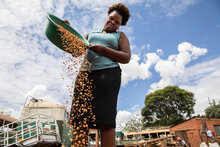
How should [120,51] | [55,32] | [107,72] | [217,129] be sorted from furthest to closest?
[217,129]
[55,32]
[120,51]
[107,72]

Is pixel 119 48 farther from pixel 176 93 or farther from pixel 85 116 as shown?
pixel 176 93

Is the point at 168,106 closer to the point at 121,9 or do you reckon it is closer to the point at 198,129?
the point at 198,129

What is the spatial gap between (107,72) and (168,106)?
1117 inches

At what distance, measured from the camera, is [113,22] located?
134cm

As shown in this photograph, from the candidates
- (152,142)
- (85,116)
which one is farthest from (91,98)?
(152,142)

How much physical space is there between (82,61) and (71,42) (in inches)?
7.1

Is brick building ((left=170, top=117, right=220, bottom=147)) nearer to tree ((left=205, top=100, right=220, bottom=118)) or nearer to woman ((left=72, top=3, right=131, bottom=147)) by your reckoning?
woman ((left=72, top=3, right=131, bottom=147))

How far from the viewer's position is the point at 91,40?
1.27 metres

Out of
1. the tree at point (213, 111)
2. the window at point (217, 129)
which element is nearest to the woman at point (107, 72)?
the window at point (217, 129)

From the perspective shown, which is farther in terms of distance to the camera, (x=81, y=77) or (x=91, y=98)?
(x=81, y=77)

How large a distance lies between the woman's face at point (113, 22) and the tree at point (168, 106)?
2734 cm

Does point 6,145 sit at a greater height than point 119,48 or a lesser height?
lesser

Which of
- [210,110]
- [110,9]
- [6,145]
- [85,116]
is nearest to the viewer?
[85,116]

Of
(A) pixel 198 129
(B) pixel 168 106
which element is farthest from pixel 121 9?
(B) pixel 168 106
